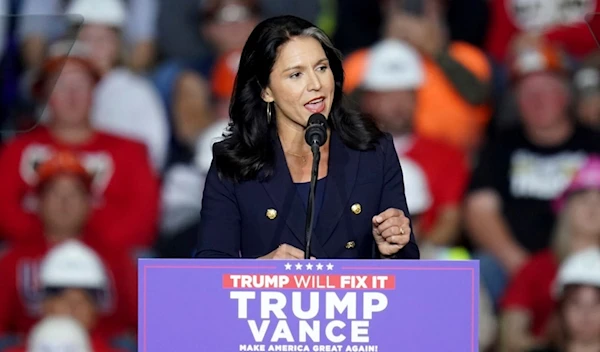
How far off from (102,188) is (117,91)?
48cm

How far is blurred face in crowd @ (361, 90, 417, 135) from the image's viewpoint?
18.6 ft

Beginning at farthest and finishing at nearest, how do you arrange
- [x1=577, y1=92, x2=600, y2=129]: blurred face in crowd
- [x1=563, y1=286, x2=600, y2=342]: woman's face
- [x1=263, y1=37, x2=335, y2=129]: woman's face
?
1. [x1=577, y1=92, x2=600, y2=129]: blurred face in crowd
2. [x1=563, y1=286, x2=600, y2=342]: woman's face
3. [x1=263, y1=37, x2=335, y2=129]: woman's face

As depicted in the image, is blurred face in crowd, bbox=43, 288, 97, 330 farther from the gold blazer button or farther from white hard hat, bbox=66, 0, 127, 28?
the gold blazer button

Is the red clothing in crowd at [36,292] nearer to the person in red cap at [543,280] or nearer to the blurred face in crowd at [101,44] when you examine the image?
the blurred face in crowd at [101,44]

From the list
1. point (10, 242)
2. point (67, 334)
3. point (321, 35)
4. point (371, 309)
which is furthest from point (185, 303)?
point (10, 242)

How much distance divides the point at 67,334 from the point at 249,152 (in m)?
2.60

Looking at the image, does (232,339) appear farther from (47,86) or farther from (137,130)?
(137,130)

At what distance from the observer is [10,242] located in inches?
223

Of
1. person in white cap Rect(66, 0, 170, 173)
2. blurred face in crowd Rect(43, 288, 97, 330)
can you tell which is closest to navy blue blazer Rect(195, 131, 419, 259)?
blurred face in crowd Rect(43, 288, 97, 330)

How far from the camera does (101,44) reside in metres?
5.97

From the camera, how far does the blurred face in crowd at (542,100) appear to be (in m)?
5.59

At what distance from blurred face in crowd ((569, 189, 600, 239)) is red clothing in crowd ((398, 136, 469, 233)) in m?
0.49

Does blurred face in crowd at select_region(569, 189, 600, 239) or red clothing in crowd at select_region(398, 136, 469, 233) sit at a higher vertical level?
red clothing in crowd at select_region(398, 136, 469, 233)

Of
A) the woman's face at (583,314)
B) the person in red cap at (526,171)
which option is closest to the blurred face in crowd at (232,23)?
the person in red cap at (526,171)
